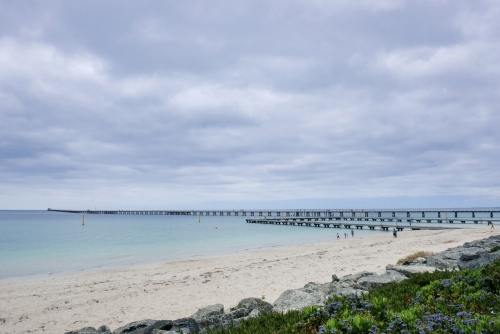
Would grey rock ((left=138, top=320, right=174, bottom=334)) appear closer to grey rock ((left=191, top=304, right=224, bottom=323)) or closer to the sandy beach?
grey rock ((left=191, top=304, right=224, bottom=323))

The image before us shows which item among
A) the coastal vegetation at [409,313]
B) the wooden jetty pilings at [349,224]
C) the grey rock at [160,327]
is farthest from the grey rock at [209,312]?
the wooden jetty pilings at [349,224]

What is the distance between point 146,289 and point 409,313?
13410 millimetres

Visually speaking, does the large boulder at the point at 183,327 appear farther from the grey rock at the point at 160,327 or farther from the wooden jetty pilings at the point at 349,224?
the wooden jetty pilings at the point at 349,224

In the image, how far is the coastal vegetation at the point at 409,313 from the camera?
12.9 feet

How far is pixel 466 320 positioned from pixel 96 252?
32332 millimetres

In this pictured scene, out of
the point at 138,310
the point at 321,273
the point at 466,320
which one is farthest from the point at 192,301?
the point at 466,320

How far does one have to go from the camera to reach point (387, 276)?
9.66 metres

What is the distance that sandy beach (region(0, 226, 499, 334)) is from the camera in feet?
38.1

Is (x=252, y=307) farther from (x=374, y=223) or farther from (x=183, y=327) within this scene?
(x=374, y=223)

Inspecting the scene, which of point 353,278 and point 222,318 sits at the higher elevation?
point 222,318

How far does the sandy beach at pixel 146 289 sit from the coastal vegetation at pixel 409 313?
715cm

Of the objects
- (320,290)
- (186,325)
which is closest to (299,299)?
(320,290)

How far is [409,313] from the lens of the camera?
424cm

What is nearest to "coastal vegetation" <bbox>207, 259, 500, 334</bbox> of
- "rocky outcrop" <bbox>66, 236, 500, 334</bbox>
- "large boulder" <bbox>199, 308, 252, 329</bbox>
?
"rocky outcrop" <bbox>66, 236, 500, 334</bbox>
